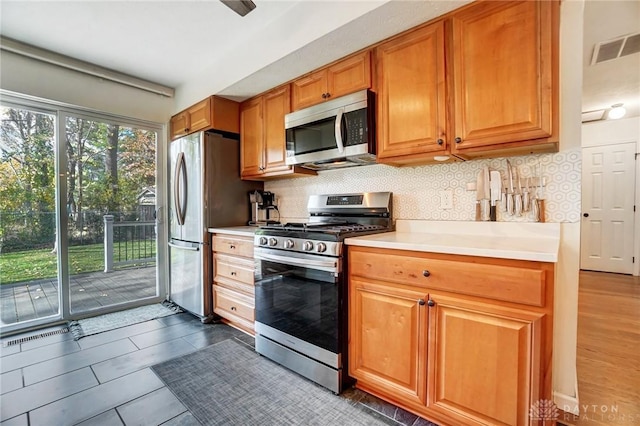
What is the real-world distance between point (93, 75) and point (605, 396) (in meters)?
4.74

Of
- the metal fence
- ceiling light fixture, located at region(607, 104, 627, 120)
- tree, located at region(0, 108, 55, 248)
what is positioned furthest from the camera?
ceiling light fixture, located at region(607, 104, 627, 120)

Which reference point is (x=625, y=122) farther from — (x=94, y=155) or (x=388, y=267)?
(x=94, y=155)

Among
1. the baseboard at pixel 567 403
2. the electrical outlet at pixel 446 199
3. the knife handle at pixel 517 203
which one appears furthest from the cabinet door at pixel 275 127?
the baseboard at pixel 567 403

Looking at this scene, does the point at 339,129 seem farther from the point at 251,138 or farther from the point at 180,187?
the point at 180,187

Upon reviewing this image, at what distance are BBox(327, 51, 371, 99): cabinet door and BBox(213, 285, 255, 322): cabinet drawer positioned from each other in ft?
6.07

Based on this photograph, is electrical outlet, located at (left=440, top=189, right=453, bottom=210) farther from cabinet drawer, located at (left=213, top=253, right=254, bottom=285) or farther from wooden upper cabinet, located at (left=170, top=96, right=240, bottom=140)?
wooden upper cabinet, located at (left=170, top=96, right=240, bottom=140)

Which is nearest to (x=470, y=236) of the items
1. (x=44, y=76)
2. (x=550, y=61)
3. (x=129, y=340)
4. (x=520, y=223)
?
(x=520, y=223)

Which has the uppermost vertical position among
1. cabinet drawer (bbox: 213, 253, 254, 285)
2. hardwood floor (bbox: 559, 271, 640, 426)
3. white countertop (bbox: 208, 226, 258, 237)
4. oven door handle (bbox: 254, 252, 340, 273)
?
white countertop (bbox: 208, 226, 258, 237)

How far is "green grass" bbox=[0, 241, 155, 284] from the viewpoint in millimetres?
2627

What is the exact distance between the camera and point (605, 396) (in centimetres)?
167

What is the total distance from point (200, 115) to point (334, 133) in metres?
1.63

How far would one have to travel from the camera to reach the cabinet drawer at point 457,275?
1.19m

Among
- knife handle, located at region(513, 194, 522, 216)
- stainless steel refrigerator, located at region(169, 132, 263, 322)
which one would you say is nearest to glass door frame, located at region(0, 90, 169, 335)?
stainless steel refrigerator, located at region(169, 132, 263, 322)

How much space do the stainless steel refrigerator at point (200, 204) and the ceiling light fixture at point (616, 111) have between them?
5079 mm
